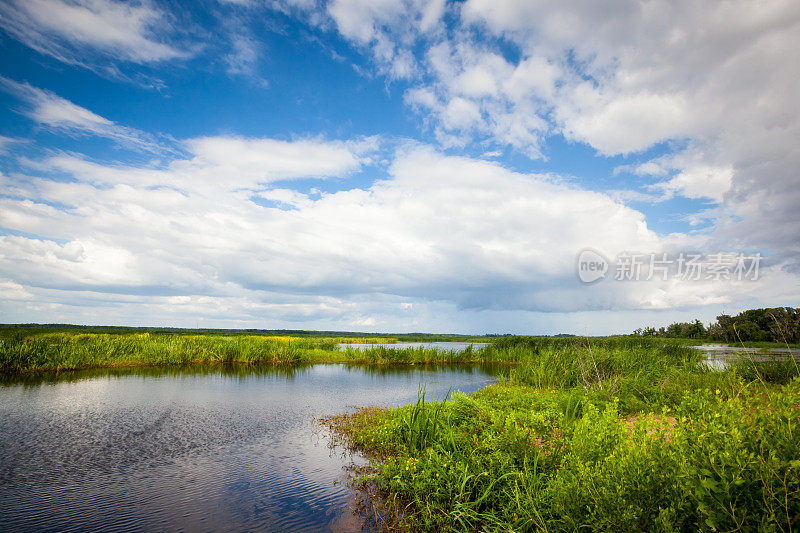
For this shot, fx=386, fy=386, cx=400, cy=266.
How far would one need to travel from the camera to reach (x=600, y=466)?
4125 millimetres

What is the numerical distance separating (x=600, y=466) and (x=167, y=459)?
796 cm

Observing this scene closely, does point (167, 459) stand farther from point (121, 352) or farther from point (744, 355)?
point (121, 352)

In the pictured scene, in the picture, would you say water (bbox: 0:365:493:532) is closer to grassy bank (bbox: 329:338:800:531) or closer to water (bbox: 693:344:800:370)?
grassy bank (bbox: 329:338:800:531)

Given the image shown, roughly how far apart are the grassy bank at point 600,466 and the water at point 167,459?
1.32 meters

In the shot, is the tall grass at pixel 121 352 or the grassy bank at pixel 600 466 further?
the tall grass at pixel 121 352

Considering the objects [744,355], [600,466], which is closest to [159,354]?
[600,466]

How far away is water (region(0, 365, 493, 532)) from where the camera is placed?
5.56 m

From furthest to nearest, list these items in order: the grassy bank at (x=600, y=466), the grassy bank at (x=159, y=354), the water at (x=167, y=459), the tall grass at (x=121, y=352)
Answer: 1. the grassy bank at (x=159, y=354)
2. the tall grass at (x=121, y=352)
3. the water at (x=167, y=459)
4. the grassy bank at (x=600, y=466)

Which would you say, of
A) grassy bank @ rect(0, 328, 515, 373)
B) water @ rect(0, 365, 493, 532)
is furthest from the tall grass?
water @ rect(0, 365, 493, 532)

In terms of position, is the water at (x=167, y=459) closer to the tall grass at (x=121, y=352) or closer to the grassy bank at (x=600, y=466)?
the grassy bank at (x=600, y=466)

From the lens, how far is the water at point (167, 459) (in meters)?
5.56

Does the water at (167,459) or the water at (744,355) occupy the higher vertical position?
the water at (744,355)

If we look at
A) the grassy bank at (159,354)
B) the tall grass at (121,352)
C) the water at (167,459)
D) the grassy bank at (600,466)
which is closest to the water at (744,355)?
the grassy bank at (600,466)

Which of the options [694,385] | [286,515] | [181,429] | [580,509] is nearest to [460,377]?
[694,385]
